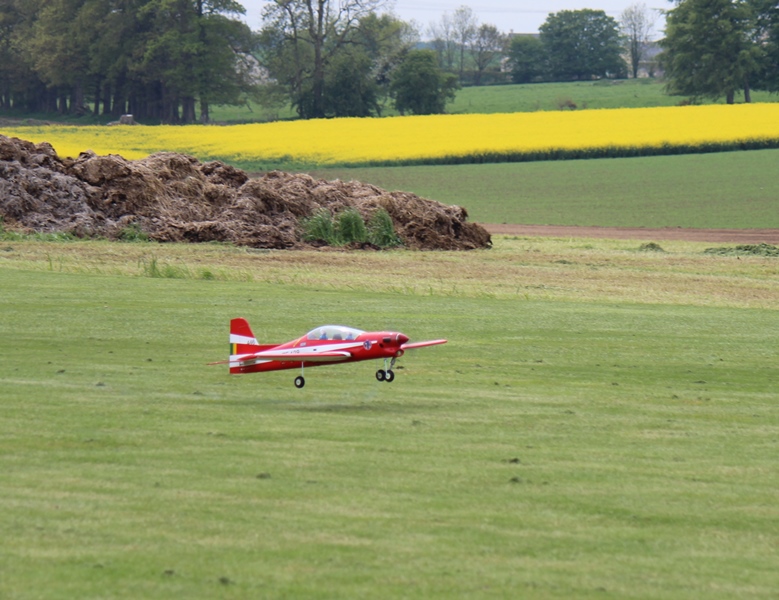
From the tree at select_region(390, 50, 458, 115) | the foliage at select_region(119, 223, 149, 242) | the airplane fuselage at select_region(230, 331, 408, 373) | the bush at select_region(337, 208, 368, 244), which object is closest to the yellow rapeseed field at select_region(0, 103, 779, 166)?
the tree at select_region(390, 50, 458, 115)

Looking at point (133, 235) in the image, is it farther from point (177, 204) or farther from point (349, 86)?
point (349, 86)

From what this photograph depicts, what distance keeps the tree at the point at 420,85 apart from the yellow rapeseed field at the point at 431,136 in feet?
70.1

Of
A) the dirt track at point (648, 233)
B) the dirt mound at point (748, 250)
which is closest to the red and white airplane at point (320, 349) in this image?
the dirt mound at point (748, 250)

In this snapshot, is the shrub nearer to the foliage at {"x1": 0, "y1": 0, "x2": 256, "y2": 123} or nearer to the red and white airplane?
the red and white airplane

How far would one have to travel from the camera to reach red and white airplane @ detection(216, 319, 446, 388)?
543 inches

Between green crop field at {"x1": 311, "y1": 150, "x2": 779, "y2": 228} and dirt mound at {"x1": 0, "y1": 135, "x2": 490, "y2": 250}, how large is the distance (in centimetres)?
1384

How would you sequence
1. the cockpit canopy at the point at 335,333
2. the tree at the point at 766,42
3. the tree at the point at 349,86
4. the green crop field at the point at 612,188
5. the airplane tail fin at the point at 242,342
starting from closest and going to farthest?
the cockpit canopy at the point at 335,333
the airplane tail fin at the point at 242,342
the green crop field at the point at 612,188
the tree at the point at 766,42
the tree at the point at 349,86

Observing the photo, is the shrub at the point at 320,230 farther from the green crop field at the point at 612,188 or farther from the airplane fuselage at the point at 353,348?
the airplane fuselage at the point at 353,348

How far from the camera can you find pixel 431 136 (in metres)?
95.6

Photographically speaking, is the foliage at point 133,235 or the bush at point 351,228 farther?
the bush at point 351,228

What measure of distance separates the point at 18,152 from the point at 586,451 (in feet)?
130

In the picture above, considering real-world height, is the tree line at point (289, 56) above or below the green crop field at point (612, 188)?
above

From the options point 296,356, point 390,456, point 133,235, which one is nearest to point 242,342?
point 296,356

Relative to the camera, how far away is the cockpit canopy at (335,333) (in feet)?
46.4
